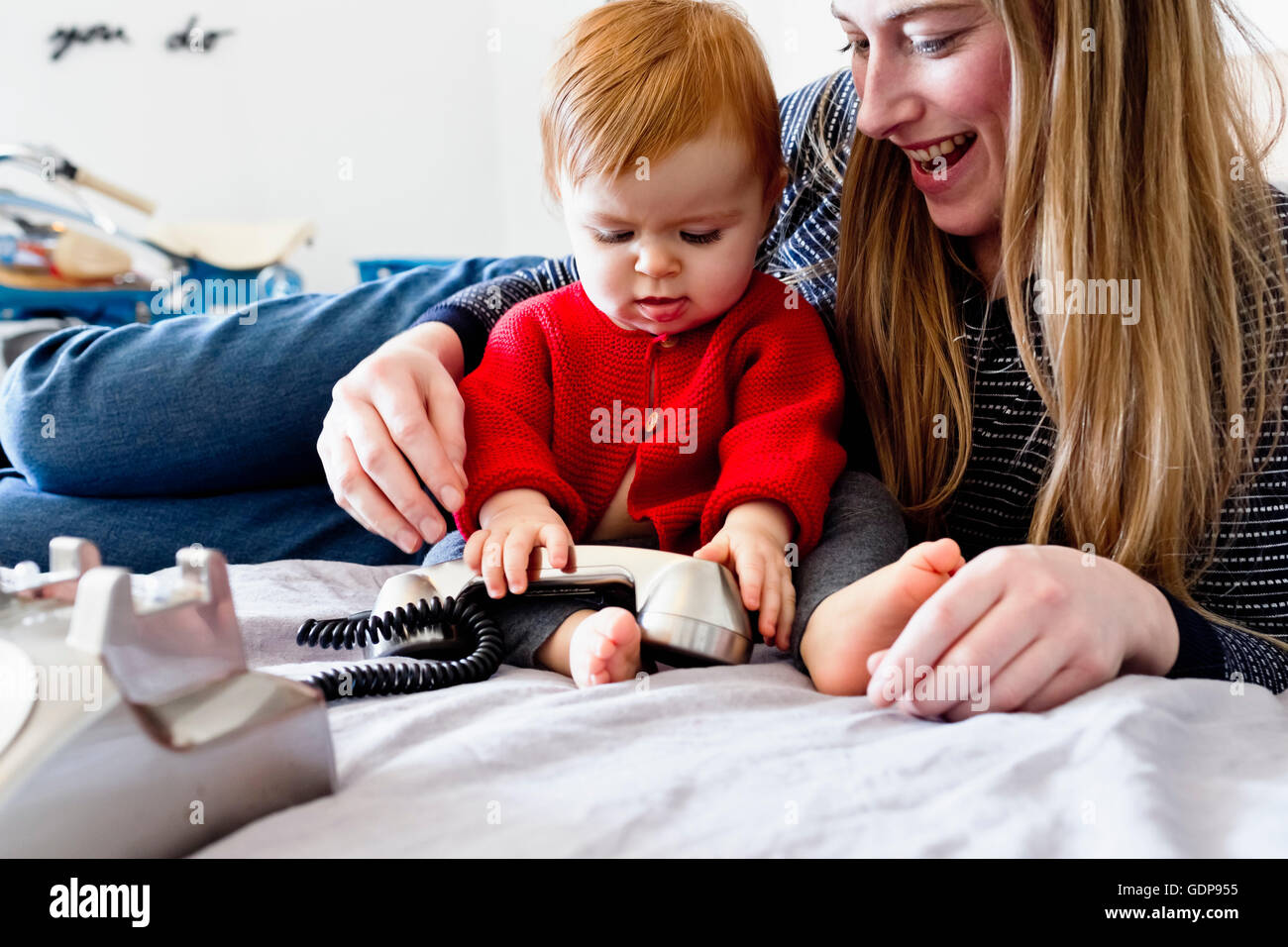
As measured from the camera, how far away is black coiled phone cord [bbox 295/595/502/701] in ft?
2.36

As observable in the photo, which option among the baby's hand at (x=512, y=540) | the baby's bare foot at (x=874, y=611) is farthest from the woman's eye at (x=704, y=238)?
the baby's bare foot at (x=874, y=611)

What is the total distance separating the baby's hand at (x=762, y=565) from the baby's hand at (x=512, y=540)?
10 cm

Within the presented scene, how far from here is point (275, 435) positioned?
1.27 metres

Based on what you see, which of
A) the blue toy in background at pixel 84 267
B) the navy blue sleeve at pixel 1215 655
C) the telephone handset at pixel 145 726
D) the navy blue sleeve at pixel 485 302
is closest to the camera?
the telephone handset at pixel 145 726

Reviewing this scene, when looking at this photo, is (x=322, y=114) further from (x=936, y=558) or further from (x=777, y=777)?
(x=777, y=777)

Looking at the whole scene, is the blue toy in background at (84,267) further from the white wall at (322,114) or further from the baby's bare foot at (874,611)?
the baby's bare foot at (874,611)

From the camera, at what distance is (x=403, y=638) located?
2.72ft

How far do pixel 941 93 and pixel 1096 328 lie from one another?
24cm

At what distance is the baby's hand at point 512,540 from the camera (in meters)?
0.81

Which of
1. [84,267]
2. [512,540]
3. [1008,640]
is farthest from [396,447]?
[84,267]

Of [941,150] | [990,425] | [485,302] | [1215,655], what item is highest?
A: [941,150]
